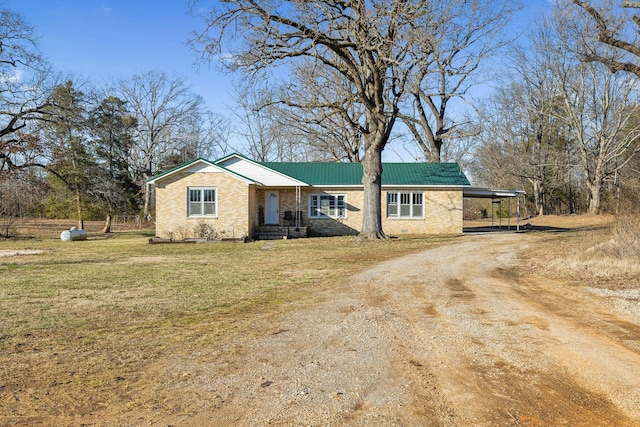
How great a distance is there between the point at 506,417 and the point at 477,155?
48.4 metres

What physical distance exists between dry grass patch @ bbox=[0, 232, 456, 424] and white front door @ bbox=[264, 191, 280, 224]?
10.8 metres

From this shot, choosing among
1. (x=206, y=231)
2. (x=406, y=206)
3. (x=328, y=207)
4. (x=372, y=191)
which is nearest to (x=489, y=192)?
(x=406, y=206)

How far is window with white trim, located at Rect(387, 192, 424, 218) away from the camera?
27.4 meters

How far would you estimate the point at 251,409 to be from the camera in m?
3.99

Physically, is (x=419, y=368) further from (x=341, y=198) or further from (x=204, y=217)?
(x=341, y=198)

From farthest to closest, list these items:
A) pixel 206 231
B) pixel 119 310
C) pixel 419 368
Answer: pixel 206 231 < pixel 119 310 < pixel 419 368

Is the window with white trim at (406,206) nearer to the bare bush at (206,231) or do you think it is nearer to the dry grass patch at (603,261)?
the bare bush at (206,231)

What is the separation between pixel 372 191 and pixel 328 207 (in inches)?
248

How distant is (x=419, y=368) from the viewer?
4.94 metres

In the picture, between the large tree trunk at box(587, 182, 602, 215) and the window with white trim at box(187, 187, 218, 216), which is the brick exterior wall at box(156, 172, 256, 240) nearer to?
the window with white trim at box(187, 187, 218, 216)

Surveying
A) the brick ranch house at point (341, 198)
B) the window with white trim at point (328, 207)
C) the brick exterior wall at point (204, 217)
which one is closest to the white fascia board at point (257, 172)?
the brick ranch house at point (341, 198)

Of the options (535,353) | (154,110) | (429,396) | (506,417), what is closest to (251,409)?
(429,396)

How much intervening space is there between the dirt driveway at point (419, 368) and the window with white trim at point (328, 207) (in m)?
18.9

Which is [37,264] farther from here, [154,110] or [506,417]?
[154,110]
